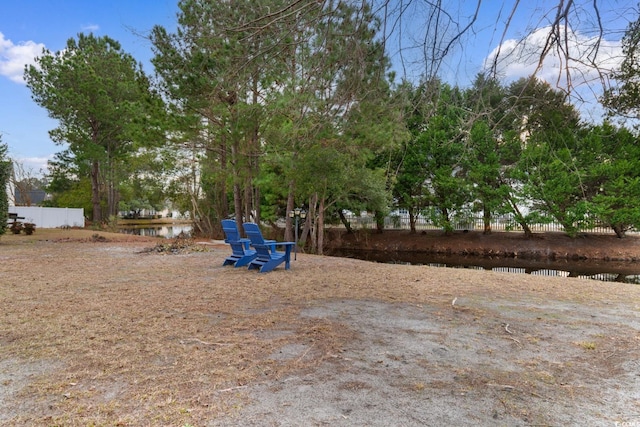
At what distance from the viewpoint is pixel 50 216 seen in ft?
84.2

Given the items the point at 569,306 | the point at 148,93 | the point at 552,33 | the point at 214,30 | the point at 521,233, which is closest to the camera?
the point at 552,33

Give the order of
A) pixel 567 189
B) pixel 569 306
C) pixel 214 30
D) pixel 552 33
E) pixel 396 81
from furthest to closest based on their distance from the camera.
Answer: pixel 567 189 → pixel 569 306 → pixel 214 30 → pixel 396 81 → pixel 552 33

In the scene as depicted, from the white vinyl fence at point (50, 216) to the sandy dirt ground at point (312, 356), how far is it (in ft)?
74.7

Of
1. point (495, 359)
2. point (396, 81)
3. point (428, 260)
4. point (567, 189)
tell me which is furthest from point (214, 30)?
point (567, 189)

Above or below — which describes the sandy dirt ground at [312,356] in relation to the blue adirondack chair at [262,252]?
below

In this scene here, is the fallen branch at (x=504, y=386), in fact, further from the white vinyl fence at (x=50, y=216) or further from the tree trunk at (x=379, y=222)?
the white vinyl fence at (x=50, y=216)

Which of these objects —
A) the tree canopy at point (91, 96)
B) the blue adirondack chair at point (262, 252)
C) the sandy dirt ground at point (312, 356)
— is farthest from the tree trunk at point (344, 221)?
the sandy dirt ground at point (312, 356)

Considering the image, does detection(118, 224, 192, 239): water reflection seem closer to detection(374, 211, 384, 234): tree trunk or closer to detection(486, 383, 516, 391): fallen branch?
detection(374, 211, 384, 234): tree trunk

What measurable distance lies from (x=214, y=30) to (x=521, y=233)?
23.6m

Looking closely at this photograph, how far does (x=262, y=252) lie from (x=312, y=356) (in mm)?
4739

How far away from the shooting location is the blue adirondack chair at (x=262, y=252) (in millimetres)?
7238

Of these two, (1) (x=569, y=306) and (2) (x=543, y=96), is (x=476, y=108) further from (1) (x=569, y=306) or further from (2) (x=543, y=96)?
(1) (x=569, y=306)

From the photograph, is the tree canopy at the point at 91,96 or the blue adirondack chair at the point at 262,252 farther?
the tree canopy at the point at 91,96

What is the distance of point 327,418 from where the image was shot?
7.11ft
